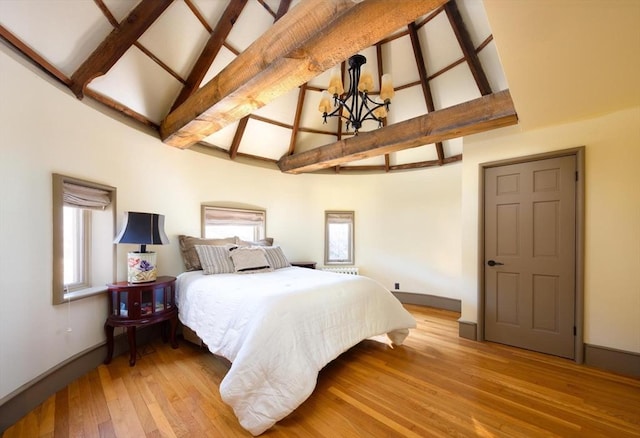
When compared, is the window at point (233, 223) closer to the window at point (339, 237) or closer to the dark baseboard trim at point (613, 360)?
the window at point (339, 237)

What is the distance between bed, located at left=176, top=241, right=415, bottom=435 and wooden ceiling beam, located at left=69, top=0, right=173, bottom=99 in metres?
1.98

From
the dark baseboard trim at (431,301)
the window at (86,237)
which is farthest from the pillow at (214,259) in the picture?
the dark baseboard trim at (431,301)

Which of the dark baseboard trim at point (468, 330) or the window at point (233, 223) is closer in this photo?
the dark baseboard trim at point (468, 330)

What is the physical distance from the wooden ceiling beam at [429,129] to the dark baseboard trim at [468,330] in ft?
7.07

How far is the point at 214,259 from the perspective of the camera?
9.72 ft

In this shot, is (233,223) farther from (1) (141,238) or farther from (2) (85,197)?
(2) (85,197)

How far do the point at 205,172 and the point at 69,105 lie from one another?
1.59m

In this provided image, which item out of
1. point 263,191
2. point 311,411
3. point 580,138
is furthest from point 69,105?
point 580,138

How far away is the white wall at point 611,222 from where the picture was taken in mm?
2213

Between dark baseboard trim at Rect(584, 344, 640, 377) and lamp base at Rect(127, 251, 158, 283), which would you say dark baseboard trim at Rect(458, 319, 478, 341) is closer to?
dark baseboard trim at Rect(584, 344, 640, 377)

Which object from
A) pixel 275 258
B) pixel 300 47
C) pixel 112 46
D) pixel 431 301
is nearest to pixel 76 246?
pixel 112 46

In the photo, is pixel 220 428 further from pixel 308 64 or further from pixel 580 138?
pixel 580 138

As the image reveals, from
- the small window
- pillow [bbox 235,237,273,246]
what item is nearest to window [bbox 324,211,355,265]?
pillow [bbox 235,237,273,246]

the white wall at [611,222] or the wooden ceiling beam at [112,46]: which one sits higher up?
the wooden ceiling beam at [112,46]
